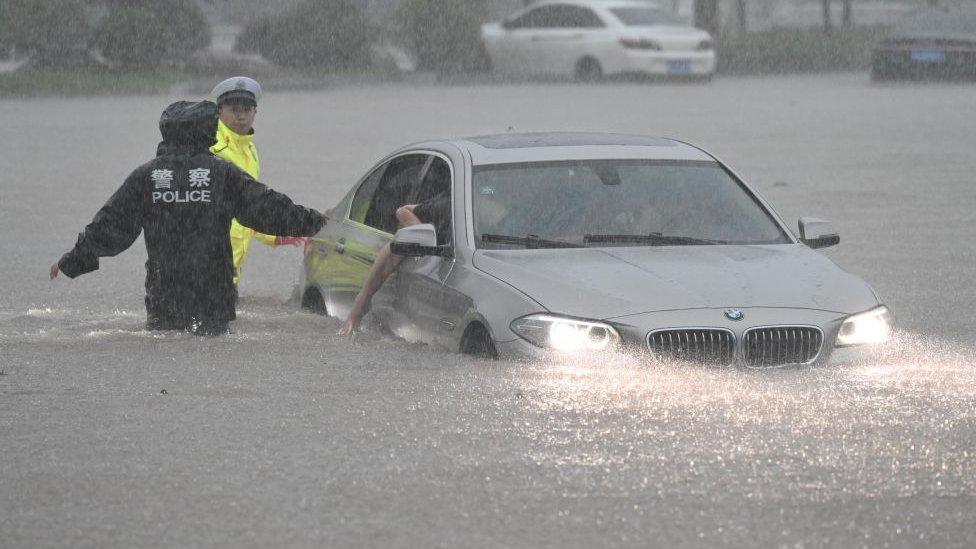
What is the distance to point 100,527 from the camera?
226 inches

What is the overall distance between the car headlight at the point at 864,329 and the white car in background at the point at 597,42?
91.4ft

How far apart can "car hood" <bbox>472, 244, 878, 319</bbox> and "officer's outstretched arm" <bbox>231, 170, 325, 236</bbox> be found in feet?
3.53

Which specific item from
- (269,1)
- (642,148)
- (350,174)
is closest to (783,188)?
(350,174)

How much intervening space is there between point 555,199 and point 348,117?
18947mm

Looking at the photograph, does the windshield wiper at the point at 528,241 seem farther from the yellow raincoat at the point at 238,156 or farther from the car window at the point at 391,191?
the yellow raincoat at the point at 238,156

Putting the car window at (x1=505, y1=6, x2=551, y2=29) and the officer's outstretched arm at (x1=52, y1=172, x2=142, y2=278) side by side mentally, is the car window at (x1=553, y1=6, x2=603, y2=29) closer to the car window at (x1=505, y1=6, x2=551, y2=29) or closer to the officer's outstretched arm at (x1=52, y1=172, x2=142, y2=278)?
the car window at (x1=505, y1=6, x2=551, y2=29)

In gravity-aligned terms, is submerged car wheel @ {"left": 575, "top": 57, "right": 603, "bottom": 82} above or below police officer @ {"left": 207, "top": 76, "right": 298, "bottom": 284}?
below

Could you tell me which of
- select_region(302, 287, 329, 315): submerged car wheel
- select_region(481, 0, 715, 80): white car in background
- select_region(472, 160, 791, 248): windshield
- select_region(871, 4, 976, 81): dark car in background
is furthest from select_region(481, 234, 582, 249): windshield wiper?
select_region(871, 4, 976, 81): dark car in background

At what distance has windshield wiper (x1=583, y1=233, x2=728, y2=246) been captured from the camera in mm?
8781

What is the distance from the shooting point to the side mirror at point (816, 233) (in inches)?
356

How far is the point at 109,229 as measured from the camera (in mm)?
9125

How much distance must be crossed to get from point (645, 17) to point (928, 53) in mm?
5554

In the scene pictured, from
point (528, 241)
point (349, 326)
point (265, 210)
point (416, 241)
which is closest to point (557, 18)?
point (349, 326)

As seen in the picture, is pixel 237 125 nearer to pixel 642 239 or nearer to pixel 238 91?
pixel 238 91
